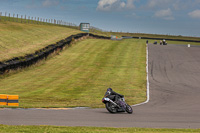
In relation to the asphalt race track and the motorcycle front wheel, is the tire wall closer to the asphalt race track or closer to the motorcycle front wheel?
the asphalt race track

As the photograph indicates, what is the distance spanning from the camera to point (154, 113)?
15031 millimetres

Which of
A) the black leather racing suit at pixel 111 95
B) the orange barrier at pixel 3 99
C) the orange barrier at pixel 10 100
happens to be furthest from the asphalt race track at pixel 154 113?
the orange barrier at pixel 3 99

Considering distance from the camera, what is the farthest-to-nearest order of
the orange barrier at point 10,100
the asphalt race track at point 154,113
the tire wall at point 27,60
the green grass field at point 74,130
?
1. the tire wall at point 27,60
2. the orange barrier at point 10,100
3. the asphalt race track at point 154,113
4. the green grass field at point 74,130

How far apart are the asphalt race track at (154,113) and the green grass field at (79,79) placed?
5.91ft

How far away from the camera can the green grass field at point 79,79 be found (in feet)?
66.9

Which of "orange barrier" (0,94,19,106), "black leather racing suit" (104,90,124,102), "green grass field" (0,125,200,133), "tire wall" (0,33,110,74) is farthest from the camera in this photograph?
"tire wall" (0,33,110,74)

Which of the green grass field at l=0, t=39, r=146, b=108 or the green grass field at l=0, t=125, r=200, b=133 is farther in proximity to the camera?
the green grass field at l=0, t=39, r=146, b=108

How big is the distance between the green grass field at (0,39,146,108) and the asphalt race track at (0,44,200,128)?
1.80 m

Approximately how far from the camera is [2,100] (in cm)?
1695

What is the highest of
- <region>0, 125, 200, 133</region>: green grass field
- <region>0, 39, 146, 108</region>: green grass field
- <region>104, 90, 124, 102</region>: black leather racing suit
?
<region>104, 90, 124, 102</region>: black leather racing suit

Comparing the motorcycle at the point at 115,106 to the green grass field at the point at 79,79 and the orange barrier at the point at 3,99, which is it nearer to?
the green grass field at the point at 79,79

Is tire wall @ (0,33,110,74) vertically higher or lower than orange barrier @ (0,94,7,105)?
higher

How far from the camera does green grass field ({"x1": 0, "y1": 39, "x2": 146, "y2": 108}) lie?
803 inches

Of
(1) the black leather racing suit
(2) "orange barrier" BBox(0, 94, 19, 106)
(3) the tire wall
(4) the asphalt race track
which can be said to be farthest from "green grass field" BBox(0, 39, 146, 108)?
(1) the black leather racing suit
